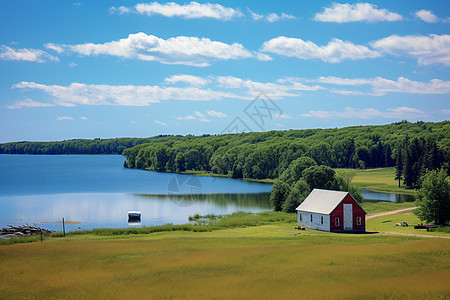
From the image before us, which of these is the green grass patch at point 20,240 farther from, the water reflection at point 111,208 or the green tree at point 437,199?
the green tree at point 437,199

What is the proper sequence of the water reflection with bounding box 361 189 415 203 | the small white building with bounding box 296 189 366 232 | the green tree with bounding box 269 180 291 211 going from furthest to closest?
the water reflection with bounding box 361 189 415 203 → the green tree with bounding box 269 180 291 211 → the small white building with bounding box 296 189 366 232

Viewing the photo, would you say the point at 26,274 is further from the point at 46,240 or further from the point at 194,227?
the point at 194,227

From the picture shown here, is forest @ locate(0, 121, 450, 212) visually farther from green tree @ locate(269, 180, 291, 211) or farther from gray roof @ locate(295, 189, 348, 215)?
gray roof @ locate(295, 189, 348, 215)

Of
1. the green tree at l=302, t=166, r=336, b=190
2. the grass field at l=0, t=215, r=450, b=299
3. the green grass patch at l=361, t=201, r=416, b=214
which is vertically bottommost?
the green grass patch at l=361, t=201, r=416, b=214

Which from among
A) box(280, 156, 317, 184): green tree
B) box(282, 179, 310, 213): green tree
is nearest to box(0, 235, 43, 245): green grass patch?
box(282, 179, 310, 213): green tree

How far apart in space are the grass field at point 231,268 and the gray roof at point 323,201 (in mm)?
9878

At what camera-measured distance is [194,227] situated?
53406 mm

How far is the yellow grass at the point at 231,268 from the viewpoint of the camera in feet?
77.7

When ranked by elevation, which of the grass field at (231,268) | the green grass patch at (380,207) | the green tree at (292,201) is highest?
the green tree at (292,201)

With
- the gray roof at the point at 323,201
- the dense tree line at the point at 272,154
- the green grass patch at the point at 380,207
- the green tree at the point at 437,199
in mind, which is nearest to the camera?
the green tree at the point at 437,199

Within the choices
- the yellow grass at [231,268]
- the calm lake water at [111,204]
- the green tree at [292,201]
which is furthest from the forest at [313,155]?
the yellow grass at [231,268]

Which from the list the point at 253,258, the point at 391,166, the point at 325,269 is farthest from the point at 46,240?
the point at 391,166

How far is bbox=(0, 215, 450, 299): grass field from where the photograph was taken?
934 inches

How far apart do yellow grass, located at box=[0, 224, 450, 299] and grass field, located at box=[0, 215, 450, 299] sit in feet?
0.17
